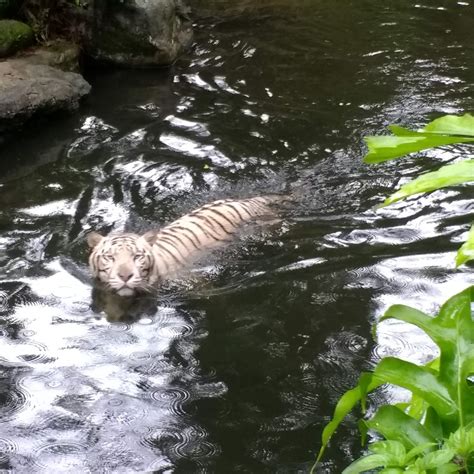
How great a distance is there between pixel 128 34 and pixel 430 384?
26.5ft

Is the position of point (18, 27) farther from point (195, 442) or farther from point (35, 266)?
point (195, 442)

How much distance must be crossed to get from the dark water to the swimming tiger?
13 centimetres

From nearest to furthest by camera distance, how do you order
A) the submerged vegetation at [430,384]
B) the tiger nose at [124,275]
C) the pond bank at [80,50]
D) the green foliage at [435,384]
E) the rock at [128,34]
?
the submerged vegetation at [430,384]
the green foliage at [435,384]
the tiger nose at [124,275]
the pond bank at [80,50]
the rock at [128,34]

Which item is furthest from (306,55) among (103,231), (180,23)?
(103,231)

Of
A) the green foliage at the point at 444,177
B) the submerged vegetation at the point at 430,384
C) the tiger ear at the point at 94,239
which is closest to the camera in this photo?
the green foliage at the point at 444,177

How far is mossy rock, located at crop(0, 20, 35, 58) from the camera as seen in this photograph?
8330mm

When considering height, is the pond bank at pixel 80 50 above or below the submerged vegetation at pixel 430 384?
below

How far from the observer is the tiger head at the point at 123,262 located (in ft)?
16.6

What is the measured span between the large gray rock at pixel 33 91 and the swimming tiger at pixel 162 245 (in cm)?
232

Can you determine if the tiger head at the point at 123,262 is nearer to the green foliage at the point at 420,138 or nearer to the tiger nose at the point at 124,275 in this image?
the tiger nose at the point at 124,275

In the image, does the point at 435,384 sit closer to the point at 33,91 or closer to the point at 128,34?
the point at 33,91

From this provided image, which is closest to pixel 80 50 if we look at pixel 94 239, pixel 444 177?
pixel 94 239

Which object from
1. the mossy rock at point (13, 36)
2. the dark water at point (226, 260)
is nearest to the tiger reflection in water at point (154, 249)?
the dark water at point (226, 260)

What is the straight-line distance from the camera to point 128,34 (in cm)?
921
